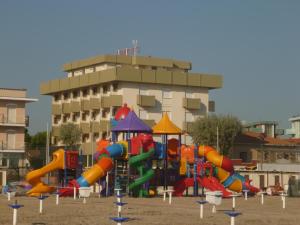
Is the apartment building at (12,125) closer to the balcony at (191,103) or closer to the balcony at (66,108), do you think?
the balcony at (66,108)

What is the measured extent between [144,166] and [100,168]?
10.2 feet

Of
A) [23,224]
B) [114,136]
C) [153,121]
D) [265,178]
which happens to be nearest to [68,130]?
[153,121]

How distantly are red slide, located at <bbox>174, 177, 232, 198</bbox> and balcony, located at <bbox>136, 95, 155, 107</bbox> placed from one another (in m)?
41.5

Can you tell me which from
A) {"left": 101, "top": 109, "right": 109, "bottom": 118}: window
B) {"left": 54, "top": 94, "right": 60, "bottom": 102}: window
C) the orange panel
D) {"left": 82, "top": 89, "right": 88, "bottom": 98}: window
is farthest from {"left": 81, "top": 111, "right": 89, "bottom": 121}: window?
the orange panel

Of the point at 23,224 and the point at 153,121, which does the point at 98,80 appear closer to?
the point at 153,121

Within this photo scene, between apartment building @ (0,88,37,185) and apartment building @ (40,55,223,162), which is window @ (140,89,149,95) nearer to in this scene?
apartment building @ (40,55,223,162)

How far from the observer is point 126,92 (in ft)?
304

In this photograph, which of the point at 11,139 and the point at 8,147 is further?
the point at 11,139

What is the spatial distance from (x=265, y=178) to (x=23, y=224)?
164 ft

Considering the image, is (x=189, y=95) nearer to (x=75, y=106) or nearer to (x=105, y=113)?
(x=105, y=113)

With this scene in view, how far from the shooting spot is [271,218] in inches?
1216

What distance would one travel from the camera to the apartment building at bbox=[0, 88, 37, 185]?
3132 inches

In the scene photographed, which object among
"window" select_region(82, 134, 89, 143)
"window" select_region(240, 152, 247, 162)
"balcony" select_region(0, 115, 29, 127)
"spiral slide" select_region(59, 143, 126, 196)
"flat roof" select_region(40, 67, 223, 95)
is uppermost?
"flat roof" select_region(40, 67, 223, 95)

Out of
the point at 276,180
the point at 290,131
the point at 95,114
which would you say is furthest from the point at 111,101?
the point at 290,131
